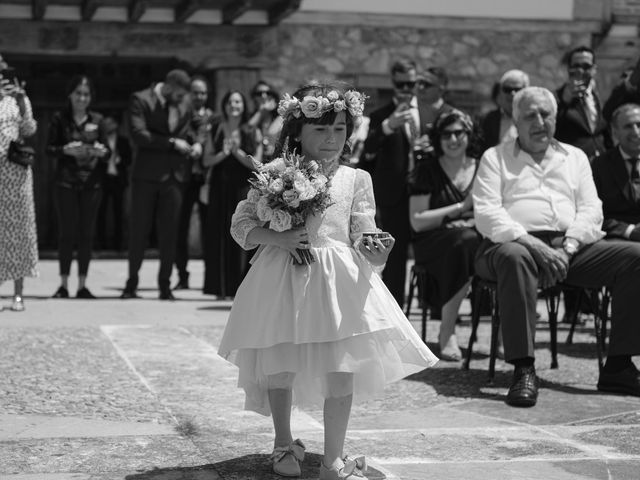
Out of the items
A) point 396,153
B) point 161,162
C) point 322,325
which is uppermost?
point 396,153

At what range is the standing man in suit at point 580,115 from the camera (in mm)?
9016

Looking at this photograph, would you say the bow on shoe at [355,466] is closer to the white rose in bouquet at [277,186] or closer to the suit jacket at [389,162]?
the white rose in bouquet at [277,186]

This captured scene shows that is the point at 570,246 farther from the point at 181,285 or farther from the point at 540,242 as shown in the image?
the point at 181,285

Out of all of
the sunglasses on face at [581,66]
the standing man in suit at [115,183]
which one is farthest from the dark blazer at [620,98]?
the standing man in suit at [115,183]

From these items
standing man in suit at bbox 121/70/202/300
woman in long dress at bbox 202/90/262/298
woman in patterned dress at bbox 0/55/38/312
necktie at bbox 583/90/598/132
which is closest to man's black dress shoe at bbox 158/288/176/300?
standing man in suit at bbox 121/70/202/300

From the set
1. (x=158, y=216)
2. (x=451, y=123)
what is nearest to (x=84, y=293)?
(x=158, y=216)

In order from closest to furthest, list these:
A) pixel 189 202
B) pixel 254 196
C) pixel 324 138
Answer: pixel 324 138 → pixel 254 196 → pixel 189 202

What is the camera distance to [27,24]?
15961 mm

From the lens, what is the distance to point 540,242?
6.44 meters

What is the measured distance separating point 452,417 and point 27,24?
11.5m

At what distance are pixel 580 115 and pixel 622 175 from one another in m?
1.80

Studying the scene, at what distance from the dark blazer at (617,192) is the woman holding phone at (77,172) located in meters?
4.80

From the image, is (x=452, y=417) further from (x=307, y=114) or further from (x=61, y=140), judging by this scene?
(x=61, y=140)

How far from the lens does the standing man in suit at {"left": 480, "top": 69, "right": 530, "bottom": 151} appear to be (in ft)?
29.7
